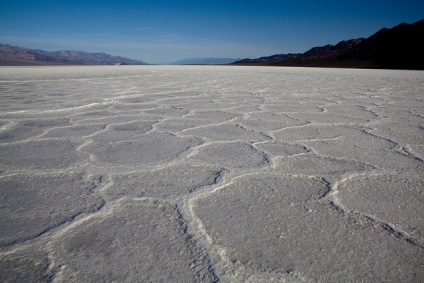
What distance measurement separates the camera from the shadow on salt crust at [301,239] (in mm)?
704

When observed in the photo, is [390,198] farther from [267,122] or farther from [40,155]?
[40,155]

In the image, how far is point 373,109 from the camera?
307cm

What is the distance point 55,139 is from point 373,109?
2.87 meters

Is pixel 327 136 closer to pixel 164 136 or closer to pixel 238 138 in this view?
pixel 238 138

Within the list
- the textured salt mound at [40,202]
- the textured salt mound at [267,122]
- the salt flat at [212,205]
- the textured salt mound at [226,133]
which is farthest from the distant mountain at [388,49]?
the textured salt mound at [40,202]

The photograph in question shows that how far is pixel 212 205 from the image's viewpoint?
3.32ft

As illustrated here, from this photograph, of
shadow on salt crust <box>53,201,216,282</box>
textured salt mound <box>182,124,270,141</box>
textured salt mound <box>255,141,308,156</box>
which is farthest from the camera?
textured salt mound <box>182,124,270,141</box>

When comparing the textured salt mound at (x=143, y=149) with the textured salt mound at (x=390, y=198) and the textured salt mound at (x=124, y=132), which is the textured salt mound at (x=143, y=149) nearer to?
A: the textured salt mound at (x=124, y=132)

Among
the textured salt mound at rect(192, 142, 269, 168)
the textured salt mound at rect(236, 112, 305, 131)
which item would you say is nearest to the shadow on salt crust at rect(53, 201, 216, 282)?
the textured salt mound at rect(192, 142, 269, 168)

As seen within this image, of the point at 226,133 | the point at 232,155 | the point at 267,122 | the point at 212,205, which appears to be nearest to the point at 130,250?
the point at 212,205

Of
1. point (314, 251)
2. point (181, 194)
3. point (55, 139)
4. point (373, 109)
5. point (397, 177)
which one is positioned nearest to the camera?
point (314, 251)

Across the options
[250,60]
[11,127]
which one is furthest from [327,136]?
[250,60]

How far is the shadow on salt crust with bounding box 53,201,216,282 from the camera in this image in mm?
683

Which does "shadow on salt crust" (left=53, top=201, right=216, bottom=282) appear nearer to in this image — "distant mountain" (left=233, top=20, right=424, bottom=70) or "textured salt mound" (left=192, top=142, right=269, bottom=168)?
"textured salt mound" (left=192, top=142, right=269, bottom=168)
